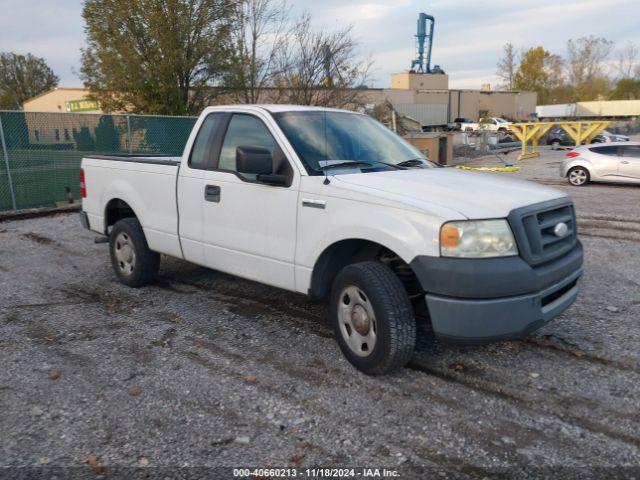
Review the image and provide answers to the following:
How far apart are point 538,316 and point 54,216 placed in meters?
10.3

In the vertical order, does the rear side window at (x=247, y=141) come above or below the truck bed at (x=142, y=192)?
above

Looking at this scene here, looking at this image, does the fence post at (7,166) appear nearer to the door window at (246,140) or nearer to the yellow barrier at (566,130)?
the door window at (246,140)

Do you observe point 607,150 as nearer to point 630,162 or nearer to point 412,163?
point 630,162

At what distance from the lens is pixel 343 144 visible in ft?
15.1

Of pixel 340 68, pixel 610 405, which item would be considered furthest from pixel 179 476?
pixel 340 68

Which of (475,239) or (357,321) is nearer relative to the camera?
(475,239)

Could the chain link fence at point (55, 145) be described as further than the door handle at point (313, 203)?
Yes

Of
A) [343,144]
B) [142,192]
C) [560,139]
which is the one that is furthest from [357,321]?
[560,139]

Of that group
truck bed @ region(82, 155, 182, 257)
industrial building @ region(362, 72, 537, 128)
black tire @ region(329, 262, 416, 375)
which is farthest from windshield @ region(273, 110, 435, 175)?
industrial building @ region(362, 72, 537, 128)

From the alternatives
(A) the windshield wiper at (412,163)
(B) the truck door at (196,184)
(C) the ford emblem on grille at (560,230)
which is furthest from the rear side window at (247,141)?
(C) the ford emblem on grille at (560,230)

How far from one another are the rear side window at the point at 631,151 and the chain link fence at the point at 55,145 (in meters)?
12.5

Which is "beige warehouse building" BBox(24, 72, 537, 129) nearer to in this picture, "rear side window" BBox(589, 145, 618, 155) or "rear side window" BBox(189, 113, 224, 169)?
"rear side window" BBox(589, 145, 618, 155)

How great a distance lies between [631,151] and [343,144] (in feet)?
46.6

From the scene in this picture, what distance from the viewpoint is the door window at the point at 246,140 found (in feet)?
14.5
